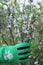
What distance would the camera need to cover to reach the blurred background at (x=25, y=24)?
1.68 m

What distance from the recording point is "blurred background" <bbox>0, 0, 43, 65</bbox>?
66.3 inches

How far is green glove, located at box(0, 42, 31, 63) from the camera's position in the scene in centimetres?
141

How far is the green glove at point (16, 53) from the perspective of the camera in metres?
1.41

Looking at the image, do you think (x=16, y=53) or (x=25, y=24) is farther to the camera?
(x=25, y=24)

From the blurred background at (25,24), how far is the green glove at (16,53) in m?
0.23

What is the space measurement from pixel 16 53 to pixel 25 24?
38 cm

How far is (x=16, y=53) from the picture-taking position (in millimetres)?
1406

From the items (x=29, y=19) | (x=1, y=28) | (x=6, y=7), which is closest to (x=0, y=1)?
(x=6, y=7)

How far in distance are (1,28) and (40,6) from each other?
49cm

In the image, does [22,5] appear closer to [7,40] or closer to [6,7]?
[6,7]

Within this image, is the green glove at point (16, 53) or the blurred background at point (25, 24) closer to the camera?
the green glove at point (16, 53)

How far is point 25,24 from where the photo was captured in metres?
1.73

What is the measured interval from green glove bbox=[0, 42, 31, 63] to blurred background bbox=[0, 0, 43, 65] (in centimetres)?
23

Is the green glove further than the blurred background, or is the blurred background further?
the blurred background
